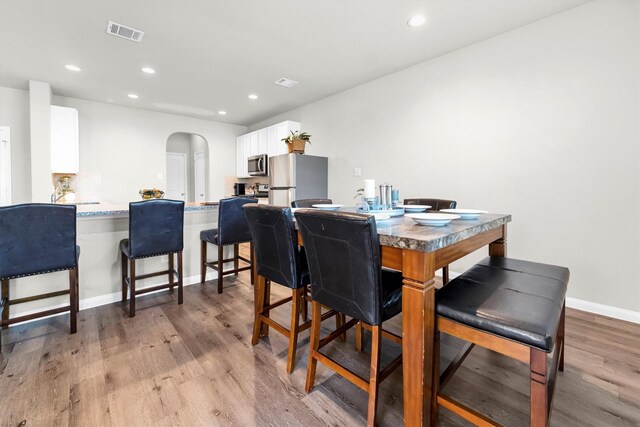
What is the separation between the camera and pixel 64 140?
4363 millimetres

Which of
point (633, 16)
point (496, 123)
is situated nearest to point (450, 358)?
point (496, 123)

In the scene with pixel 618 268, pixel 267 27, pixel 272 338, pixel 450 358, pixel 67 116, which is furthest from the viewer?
pixel 67 116

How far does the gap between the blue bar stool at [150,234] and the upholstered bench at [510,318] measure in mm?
2239

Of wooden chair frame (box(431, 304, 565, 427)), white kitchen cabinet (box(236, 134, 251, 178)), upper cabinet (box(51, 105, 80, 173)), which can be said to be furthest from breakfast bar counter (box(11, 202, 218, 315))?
white kitchen cabinet (box(236, 134, 251, 178))

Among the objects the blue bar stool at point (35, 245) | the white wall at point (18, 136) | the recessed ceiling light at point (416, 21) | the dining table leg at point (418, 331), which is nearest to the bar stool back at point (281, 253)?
the dining table leg at point (418, 331)

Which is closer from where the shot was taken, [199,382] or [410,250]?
[410,250]

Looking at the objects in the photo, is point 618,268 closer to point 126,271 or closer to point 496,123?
point 496,123

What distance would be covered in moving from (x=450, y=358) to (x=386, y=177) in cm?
250

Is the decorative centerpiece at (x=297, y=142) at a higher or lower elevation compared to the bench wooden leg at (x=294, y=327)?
higher

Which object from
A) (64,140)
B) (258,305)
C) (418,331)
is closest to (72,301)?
(258,305)

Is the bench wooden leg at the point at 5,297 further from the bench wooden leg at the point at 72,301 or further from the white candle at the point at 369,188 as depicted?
the white candle at the point at 369,188

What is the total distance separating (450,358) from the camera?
1.78 meters

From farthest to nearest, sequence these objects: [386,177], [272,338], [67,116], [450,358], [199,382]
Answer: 1. [67,116]
2. [386,177]
3. [272,338]
4. [450,358]
5. [199,382]

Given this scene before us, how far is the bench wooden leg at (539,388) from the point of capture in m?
0.88
